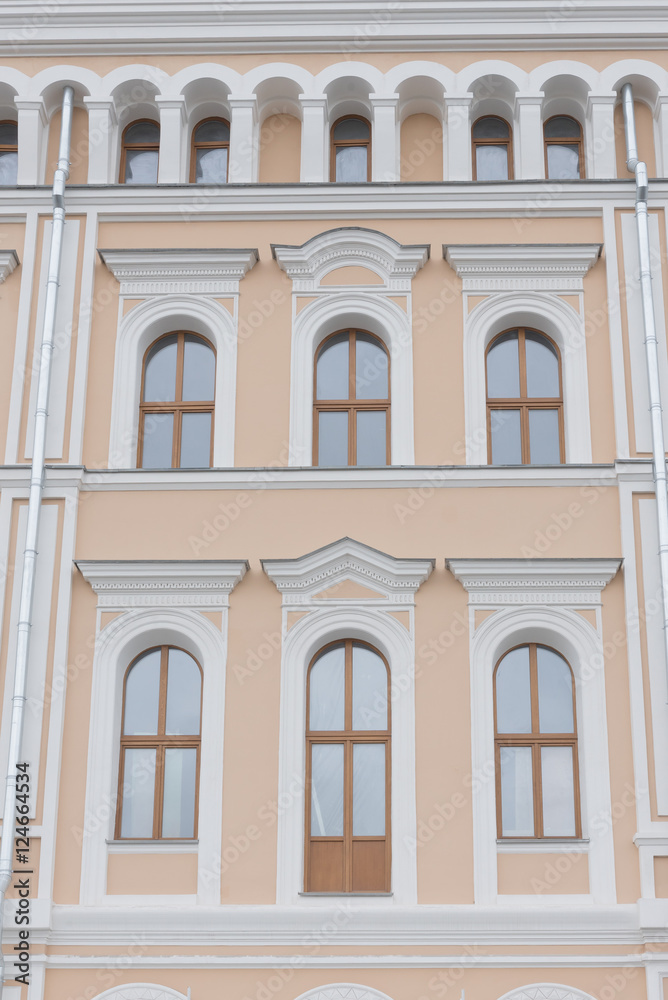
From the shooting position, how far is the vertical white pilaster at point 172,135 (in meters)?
21.4

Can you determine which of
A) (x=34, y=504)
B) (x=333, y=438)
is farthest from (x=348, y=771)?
(x=34, y=504)

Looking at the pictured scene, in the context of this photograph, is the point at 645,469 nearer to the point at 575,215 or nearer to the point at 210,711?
the point at 575,215

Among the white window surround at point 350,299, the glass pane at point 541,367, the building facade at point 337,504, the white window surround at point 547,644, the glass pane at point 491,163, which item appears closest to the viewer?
the building facade at point 337,504

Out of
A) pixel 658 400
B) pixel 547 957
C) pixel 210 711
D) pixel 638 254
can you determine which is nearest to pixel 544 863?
pixel 547 957

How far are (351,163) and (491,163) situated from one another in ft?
Answer: 6.02

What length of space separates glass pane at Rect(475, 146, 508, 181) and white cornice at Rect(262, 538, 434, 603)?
18.3 ft

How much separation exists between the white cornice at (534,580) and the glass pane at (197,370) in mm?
3885

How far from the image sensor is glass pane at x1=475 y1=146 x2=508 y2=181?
851 inches

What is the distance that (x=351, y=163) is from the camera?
21.8 m

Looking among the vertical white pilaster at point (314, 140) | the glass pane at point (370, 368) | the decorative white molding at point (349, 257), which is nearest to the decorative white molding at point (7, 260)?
the decorative white molding at point (349, 257)

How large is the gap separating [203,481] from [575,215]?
19.2 ft

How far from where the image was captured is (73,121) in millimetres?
21891

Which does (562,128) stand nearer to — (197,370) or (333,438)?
(333,438)

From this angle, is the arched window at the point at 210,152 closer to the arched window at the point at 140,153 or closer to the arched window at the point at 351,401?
the arched window at the point at 140,153
